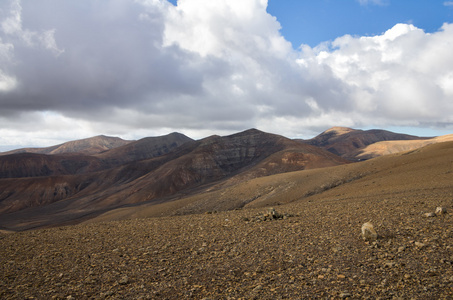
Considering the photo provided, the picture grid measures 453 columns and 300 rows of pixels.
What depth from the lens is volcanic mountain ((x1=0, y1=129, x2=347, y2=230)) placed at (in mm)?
85688

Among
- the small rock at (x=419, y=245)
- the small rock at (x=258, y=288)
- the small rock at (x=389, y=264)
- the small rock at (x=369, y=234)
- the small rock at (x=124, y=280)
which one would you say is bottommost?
the small rock at (x=258, y=288)

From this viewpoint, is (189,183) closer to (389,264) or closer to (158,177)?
(158,177)

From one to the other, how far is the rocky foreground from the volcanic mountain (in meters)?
68.1

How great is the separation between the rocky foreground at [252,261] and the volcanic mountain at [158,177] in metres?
68.1

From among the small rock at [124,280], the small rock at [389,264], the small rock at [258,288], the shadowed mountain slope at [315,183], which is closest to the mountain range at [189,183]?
the shadowed mountain slope at [315,183]

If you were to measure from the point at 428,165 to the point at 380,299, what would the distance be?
1102 inches

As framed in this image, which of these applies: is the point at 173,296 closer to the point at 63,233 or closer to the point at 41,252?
the point at 41,252

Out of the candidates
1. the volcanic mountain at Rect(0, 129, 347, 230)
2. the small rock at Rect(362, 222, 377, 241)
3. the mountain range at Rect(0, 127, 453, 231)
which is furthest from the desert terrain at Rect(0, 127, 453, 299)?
the volcanic mountain at Rect(0, 129, 347, 230)

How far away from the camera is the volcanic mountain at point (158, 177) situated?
85.7m


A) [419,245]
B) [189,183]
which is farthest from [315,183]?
[189,183]

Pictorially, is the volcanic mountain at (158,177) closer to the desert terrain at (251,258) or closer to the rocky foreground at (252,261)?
the desert terrain at (251,258)

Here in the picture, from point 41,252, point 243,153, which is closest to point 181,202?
point 41,252

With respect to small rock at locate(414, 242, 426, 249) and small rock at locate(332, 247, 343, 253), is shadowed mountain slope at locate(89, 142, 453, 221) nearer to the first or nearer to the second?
small rock at locate(414, 242, 426, 249)

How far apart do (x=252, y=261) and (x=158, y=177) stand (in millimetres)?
93407
